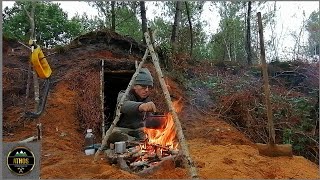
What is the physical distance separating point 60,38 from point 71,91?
772 cm

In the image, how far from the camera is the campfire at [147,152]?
13.7 feet

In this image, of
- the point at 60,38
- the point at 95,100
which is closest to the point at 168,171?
the point at 95,100

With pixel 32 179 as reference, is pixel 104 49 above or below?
above

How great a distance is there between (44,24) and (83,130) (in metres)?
8.97

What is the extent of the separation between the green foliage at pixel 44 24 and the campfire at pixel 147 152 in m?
10.7

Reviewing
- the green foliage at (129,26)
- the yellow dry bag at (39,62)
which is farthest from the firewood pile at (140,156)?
the green foliage at (129,26)

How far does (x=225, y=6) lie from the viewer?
92.5ft

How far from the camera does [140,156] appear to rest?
14.4 ft

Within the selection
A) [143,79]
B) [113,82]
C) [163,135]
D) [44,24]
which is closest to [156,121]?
[163,135]

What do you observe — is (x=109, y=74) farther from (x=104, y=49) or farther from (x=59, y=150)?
(x=59, y=150)

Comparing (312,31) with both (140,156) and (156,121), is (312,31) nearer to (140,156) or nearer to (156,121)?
(156,121)

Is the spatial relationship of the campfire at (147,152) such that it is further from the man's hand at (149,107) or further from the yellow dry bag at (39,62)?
the yellow dry bag at (39,62)

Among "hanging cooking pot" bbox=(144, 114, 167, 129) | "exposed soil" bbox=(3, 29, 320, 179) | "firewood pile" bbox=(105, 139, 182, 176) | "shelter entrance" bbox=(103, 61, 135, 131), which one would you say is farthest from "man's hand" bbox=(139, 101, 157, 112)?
"shelter entrance" bbox=(103, 61, 135, 131)

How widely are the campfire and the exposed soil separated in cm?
12
